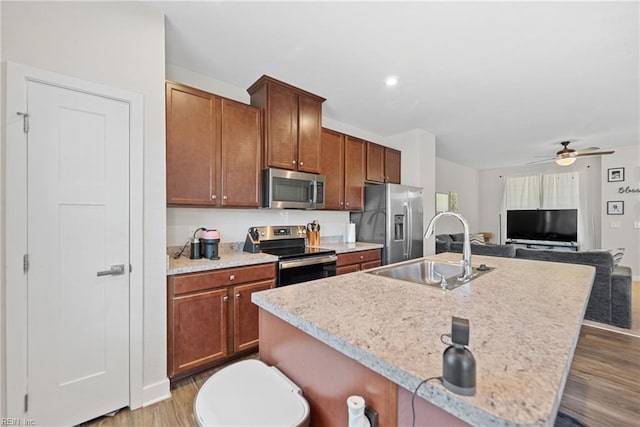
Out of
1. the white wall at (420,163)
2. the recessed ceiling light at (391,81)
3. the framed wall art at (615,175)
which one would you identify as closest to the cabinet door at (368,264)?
the white wall at (420,163)

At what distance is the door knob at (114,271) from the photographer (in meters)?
1.65

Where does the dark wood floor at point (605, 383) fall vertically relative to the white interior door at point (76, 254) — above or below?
below

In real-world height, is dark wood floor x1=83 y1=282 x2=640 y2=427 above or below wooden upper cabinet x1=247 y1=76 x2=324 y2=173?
below

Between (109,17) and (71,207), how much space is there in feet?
4.00

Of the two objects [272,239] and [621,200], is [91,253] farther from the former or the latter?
[621,200]

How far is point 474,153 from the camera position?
567 centimetres

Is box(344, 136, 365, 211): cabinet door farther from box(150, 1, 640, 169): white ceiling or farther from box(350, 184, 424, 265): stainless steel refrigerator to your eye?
box(150, 1, 640, 169): white ceiling

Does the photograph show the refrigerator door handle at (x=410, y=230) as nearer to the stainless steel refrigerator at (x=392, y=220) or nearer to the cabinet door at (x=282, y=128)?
the stainless steel refrigerator at (x=392, y=220)

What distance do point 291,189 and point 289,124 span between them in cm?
69

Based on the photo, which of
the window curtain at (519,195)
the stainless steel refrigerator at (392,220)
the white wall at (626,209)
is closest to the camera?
the stainless steel refrigerator at (392,220)

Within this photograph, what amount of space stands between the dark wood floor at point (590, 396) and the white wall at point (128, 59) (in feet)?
0.45

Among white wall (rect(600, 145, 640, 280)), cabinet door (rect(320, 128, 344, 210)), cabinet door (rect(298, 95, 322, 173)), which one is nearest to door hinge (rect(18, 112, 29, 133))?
cabinet door (rect(298, 95, 322, 173))

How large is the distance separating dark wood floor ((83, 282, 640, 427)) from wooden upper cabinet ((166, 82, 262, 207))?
1.43 metres

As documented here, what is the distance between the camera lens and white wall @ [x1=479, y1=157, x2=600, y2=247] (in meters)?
5.84
